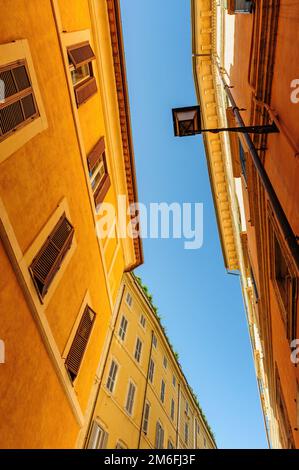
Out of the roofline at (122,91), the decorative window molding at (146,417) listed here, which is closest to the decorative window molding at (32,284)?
the roofline at (122,91)

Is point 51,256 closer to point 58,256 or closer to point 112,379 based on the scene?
point 58,256

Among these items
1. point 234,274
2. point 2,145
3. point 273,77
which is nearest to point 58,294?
point 2,145

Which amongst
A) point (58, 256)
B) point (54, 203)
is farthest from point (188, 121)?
point (58, 256)

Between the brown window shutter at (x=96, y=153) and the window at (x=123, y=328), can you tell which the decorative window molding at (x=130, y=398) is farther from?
the brown window shutter at (x=96, y=153)

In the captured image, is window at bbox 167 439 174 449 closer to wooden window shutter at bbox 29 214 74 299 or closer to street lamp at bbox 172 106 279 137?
wooden window shutter at bbox 29 214 74 299

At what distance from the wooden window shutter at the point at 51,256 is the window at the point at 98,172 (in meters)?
2.48

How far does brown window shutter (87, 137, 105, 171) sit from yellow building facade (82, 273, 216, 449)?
31.2 ft

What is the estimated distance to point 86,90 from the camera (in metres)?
8.84

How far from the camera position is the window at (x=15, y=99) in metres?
5.10

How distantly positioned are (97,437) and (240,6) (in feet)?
50.1

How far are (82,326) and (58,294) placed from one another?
1771mm

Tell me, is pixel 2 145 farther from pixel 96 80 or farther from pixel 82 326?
pixel 96 80

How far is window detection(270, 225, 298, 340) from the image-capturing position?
613 centimetres
